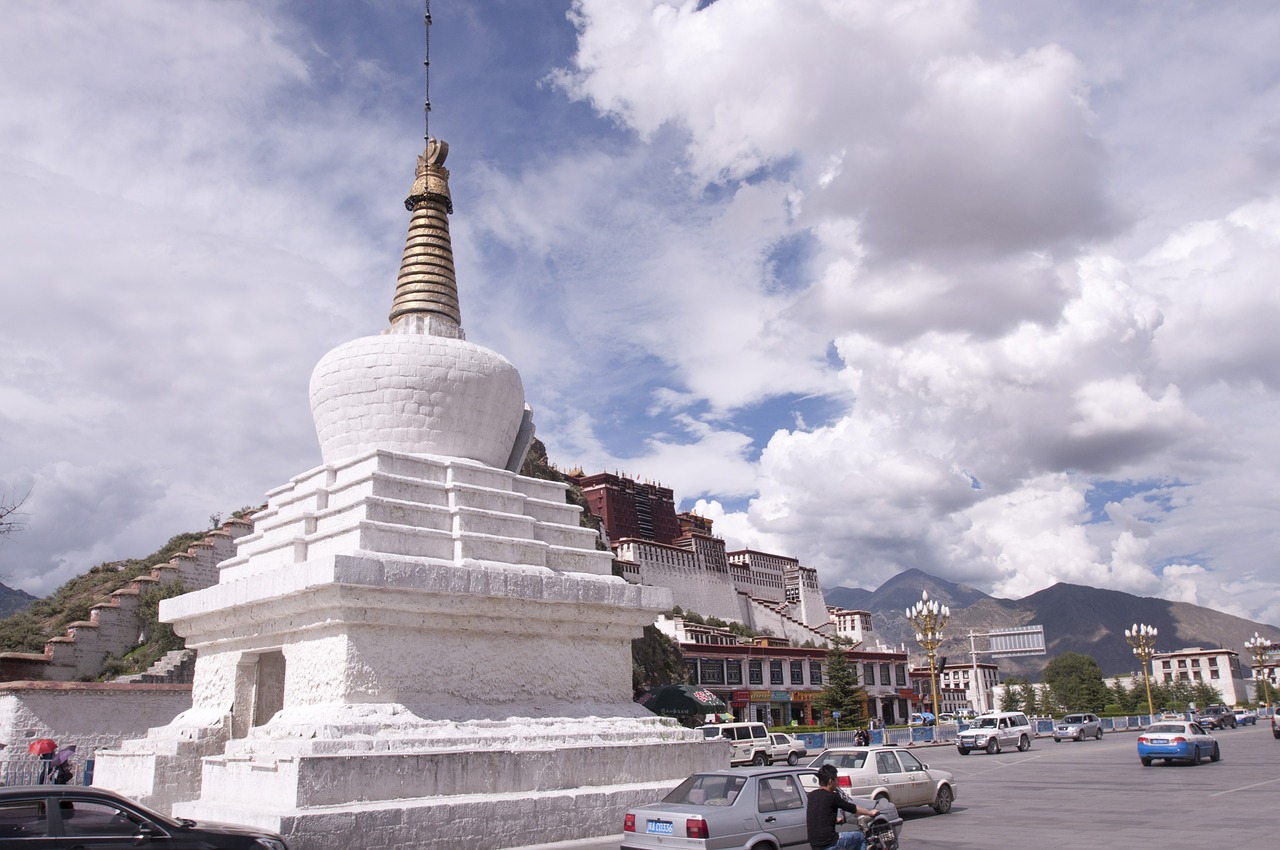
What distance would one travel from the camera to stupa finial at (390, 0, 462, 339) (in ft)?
64.8

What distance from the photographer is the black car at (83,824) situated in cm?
880

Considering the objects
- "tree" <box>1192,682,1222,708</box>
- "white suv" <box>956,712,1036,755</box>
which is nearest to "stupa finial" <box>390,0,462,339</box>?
"white suv" <box>956,712,1036,755</box>

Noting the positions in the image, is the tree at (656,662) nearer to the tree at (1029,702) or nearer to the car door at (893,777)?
the car door at (893,777)

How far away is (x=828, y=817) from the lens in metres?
9.30

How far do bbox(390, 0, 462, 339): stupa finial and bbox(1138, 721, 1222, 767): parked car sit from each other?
2104cm

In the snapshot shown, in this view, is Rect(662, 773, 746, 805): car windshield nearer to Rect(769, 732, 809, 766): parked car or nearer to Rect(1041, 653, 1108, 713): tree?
Rect(769, 732, 809, 766): parked car

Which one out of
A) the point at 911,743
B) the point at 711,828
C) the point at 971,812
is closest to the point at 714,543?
the point at 911,743

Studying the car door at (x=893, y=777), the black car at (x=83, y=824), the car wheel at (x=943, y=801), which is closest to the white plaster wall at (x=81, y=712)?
the black car at (x=83, y=824)

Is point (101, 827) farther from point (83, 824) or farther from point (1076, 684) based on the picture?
point (1076, 684)

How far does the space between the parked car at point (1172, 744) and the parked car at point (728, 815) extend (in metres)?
18.2

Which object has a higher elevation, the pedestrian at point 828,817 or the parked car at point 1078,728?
the pedestrian at point 828,817

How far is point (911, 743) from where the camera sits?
42.4 meters

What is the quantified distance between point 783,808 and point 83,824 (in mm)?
7080

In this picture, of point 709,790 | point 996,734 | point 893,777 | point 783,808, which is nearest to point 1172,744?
point 996,734
